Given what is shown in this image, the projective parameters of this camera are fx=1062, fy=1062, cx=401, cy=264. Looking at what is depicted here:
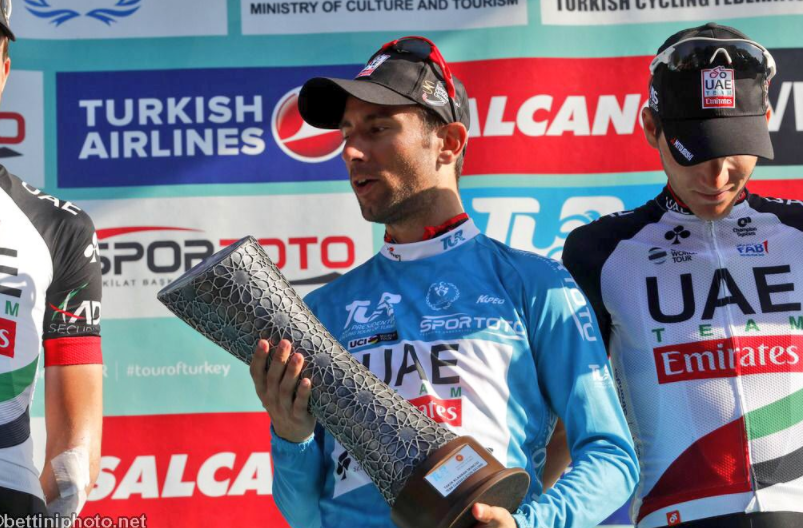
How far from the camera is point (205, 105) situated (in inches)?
127

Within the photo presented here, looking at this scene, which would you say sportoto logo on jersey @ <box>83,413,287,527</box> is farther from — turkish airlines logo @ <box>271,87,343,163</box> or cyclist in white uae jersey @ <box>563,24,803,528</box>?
cyclist in white uae jersey @ <box>563,24,803,528</box>

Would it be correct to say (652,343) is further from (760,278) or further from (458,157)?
(458,157)

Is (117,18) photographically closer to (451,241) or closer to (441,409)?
(451,241)

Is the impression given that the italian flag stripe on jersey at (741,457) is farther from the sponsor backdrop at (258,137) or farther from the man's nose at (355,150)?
the sponsor backdrop at (258,137)

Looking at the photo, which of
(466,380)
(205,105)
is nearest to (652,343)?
(466,380)

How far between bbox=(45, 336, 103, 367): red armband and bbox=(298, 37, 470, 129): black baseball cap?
0.69 m

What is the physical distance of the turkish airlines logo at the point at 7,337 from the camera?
2.09m

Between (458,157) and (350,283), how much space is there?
347mm

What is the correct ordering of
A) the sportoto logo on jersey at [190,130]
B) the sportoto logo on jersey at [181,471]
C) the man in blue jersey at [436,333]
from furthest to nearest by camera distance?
the sportoto logo on jersey at [190,130] < the sportoto logo on jersey at [181,471] < the man in blue jersey at [436,333]

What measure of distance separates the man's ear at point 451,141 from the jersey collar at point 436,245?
0.14 m

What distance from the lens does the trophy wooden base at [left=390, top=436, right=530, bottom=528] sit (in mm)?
1524

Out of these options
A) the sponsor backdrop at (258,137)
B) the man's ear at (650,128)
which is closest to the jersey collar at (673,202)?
the man's ear at (650,128)

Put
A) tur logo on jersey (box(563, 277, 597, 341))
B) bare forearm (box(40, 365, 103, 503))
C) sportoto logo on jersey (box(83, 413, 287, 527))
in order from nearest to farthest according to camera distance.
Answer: tur logo on jersey (box(563, 277, 597, 341)), bare forearm (box(40, 365, 103, 503)), sportoto logo on jersey (box(83, 413, 287, 527))

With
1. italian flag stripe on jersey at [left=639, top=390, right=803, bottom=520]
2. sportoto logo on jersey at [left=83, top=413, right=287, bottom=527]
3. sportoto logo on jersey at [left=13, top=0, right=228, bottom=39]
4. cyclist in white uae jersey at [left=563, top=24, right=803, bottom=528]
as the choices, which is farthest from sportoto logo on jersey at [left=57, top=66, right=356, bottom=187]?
italian flag stripe on jersey at [left=639, top=390, right=803, bottom=520]
